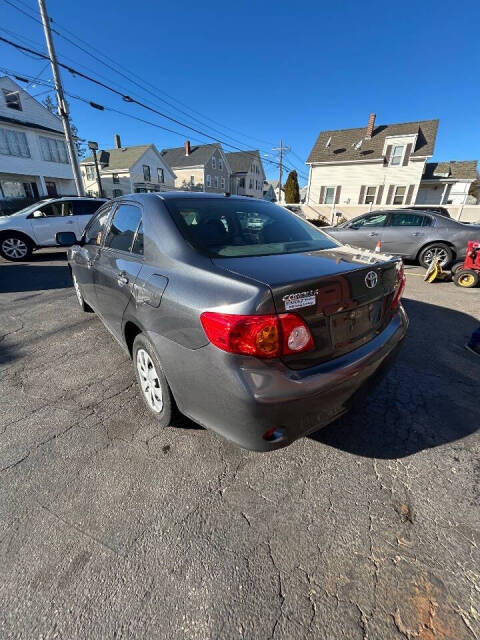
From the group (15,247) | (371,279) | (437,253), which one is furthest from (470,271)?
(15,247)

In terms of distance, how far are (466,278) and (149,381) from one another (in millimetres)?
6730

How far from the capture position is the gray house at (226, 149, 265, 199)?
45.4 meters

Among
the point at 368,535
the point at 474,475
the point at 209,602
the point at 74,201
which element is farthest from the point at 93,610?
the point at 74,201

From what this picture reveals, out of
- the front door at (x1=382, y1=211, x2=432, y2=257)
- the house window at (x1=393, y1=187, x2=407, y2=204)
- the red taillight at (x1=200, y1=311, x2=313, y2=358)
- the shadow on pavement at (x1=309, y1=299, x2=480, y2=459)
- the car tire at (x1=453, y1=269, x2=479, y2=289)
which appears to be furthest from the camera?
the house window at (x1=393, y1=187, x2=407, y2=204)

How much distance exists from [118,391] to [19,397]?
2.92 feet

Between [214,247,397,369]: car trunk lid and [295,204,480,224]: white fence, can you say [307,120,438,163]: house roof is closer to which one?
[295,204,480,224]: white fence

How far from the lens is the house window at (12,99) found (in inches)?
818

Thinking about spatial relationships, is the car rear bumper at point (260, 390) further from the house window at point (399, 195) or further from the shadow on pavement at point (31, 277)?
the house window at point (399, 195)

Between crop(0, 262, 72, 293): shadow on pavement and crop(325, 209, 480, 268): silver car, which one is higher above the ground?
crop(325, 209, 480, 268): silver car

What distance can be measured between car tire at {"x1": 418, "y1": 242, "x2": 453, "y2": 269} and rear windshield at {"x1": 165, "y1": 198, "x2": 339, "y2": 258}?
20.2ft

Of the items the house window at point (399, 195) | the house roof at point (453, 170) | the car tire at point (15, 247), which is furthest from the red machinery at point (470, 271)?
the house roof at point (453, 170)

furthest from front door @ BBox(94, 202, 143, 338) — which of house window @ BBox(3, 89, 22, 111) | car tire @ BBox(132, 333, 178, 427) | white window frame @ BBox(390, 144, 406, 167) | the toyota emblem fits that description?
house window @ BBox(3, 89, 22, 111)

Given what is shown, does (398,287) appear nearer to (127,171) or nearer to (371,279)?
(371,279)

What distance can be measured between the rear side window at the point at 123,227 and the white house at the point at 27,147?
82.6 ft
